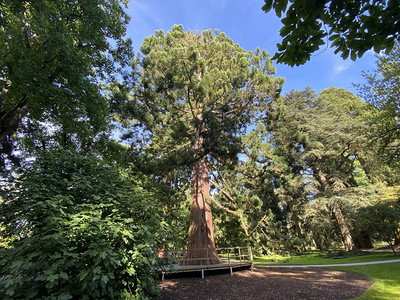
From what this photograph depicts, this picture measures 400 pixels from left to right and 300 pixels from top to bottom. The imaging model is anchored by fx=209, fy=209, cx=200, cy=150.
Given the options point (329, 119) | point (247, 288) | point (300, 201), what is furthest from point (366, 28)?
point (329, 119)

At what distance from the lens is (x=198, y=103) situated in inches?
376

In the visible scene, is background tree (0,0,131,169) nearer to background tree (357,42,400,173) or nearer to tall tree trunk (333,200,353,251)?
background tree (357,42,400,173)

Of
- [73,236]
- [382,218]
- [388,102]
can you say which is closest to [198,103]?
[73,236]

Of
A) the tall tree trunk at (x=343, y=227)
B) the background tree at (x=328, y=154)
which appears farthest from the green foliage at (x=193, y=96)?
the tall tree trunk at (x=343, y=227)

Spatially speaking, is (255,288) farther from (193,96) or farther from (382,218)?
(382,218)

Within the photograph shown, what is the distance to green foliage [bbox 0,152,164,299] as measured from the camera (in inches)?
103

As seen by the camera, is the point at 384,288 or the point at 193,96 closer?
the point at 384,288

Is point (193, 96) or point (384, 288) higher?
point (193, 96)

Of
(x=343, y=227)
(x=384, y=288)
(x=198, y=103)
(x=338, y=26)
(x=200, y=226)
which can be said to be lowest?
(x=384, y=288)

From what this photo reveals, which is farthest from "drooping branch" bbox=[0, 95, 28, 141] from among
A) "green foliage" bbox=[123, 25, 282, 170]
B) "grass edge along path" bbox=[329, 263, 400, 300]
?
"grass edge along path" bbox=[329, 263, 400, 300]

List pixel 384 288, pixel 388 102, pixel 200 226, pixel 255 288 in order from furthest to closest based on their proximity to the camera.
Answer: pixel 388 102 < pixel 200 226 < pixel 255 288 < pixel 384 288

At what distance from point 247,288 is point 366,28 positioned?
7738 millimetres

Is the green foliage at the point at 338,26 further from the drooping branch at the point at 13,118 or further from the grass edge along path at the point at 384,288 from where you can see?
the drooping branch at the point at 13,118

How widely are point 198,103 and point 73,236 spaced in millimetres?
7604
